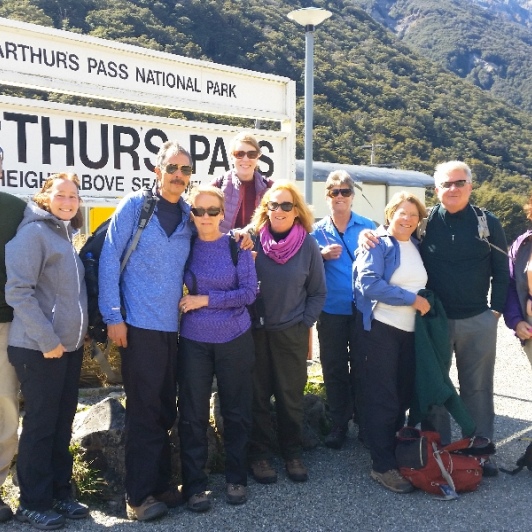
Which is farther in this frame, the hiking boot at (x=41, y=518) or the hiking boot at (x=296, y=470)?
the hiking boot at (x=296, y=470)

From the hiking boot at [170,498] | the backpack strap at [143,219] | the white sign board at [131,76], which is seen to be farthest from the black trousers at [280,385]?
the white sign board at [131,76]

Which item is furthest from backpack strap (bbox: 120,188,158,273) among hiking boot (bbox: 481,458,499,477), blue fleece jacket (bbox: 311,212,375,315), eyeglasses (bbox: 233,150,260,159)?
hiking boot (bbox: 481,458,499,477)

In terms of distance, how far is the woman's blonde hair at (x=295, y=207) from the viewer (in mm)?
4206

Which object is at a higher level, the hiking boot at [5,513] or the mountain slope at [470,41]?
the mountain slope at [470,41]

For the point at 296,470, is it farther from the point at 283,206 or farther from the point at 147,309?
the point at 283,206

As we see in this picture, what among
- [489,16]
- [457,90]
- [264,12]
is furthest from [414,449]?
[489,16]

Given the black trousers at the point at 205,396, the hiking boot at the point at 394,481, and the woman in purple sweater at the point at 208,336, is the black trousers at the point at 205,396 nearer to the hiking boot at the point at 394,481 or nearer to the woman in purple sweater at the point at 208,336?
the woman in purple sweater at the point at 208,336

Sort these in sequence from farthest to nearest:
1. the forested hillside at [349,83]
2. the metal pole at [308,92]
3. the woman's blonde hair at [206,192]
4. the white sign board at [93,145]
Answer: the forested hillside at [349,83] → the metal pole at [308,92] → the white sign board at [93,145] → the woman's blonde hair at [206,192]

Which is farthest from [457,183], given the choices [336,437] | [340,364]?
[336,437]

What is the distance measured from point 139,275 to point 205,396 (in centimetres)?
80

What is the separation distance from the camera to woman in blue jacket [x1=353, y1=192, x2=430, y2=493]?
168 inches

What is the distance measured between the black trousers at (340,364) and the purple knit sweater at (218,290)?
1.09m

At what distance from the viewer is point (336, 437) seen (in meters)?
4.91

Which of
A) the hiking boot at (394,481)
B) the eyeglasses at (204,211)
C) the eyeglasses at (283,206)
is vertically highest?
the eyeglasses at (283,206)
